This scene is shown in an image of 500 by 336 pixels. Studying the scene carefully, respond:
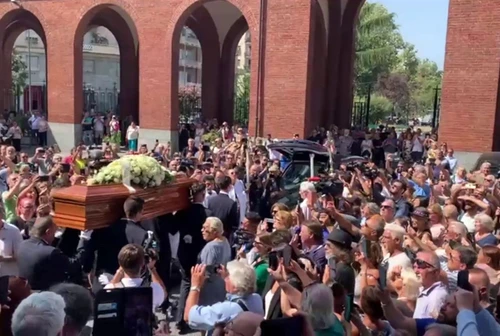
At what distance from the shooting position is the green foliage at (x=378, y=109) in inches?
2063

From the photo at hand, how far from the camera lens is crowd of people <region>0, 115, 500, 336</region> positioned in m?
3.52

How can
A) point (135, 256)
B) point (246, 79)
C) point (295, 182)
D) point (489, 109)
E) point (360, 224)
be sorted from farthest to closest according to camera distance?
point (246, 79), point (489, 109), point (295, 182), point (360, 224), point (135, 256)

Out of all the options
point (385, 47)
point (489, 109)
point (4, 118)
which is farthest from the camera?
point (385, 47)

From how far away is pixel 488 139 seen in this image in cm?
1686

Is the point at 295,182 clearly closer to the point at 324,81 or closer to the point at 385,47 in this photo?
the point at 324,81

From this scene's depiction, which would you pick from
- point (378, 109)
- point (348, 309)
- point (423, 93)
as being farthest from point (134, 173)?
point (423, 93)

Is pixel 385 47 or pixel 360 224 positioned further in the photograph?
pixel 385 47

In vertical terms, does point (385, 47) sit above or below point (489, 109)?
above

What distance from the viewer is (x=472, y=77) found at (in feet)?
55.6

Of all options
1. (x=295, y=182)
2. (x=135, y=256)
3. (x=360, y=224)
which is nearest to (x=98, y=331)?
(x=135, y=256)

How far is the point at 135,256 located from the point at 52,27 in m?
22.1

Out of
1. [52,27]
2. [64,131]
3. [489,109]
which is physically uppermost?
[52,27]

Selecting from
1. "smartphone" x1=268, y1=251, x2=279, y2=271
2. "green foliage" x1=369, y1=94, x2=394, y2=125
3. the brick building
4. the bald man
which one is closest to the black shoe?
"smartphone" x1=268, y1=251, x2=279, y2=271

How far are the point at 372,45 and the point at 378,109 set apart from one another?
949cm
